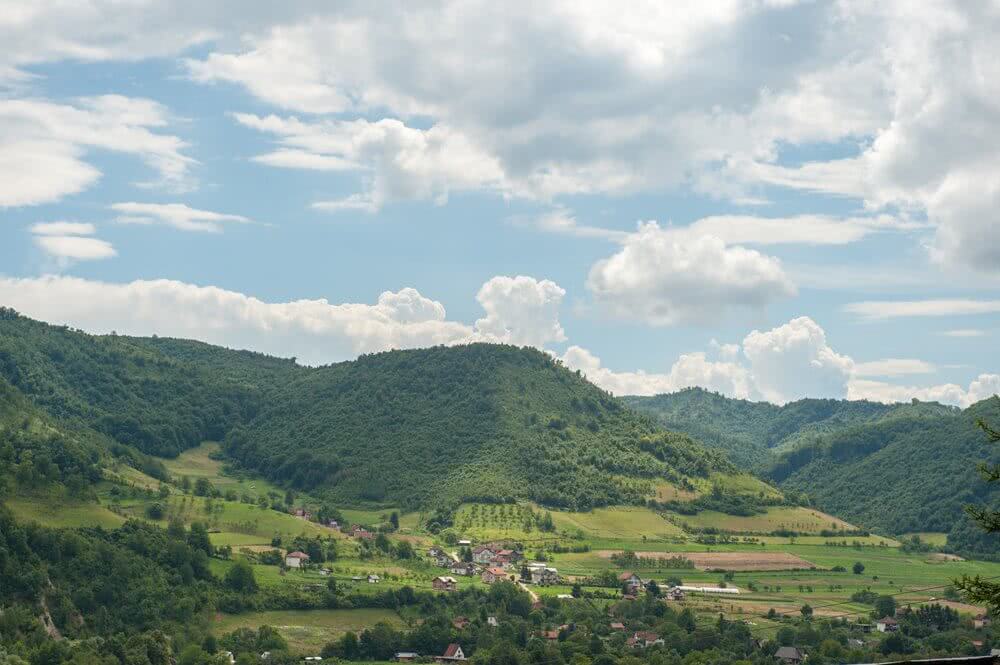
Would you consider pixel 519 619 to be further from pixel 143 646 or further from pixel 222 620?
pixel 143 646

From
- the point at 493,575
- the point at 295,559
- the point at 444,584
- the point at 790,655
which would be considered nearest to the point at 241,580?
the point at 295,559

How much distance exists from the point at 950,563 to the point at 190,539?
126 m

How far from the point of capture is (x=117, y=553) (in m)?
128

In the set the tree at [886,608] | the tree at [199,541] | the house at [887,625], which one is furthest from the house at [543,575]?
the house at [887,625]

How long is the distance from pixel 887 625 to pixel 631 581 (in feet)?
121

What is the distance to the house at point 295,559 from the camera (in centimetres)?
15425

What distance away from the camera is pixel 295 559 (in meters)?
156

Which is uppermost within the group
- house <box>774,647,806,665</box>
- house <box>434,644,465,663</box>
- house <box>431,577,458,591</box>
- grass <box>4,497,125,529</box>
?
grass <box>4,497,125,529</box>

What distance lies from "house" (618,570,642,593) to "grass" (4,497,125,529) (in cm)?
6659

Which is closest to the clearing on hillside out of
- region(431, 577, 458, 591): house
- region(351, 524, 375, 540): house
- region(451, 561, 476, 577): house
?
region(451, 561, 476, 577): house

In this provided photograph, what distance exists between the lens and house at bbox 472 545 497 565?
17250cm

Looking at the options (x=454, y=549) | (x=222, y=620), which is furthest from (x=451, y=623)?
(x=454, y=549)

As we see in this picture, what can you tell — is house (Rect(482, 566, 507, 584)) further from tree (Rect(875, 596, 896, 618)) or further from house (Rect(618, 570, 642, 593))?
tree (Rect(875, 596, 896, 618))

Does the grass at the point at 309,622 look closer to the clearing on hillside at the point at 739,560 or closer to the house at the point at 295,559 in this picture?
the house at the point at 295,559
